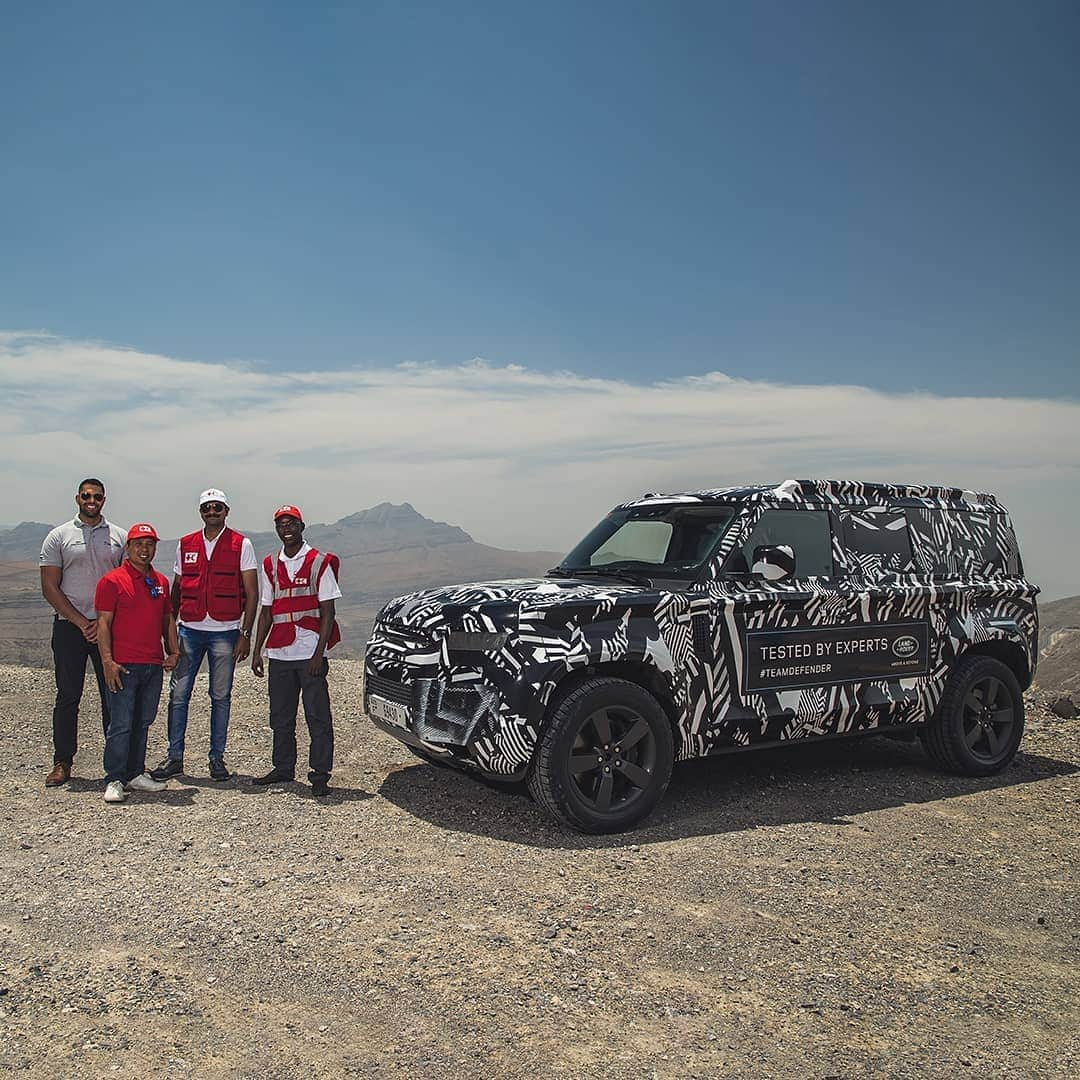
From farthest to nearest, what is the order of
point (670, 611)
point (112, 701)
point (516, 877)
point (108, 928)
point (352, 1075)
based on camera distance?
point (112, 701) → point (670, 611) → point (516, 877) → point (108, 928) → point (352, 1075)

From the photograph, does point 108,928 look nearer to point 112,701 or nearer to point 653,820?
point 112,701

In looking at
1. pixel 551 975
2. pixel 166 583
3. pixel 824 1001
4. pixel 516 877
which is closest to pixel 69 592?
pixel 166 583

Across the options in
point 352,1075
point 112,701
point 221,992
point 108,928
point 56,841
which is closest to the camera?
point 352,1075

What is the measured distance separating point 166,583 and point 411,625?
1.98 meters

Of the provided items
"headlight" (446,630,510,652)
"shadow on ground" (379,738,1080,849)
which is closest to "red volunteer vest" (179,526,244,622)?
"shadow on ground" (379,738,1080,849)

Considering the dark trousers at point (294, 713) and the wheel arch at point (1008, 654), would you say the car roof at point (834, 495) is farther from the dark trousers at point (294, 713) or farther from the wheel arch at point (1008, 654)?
the dark trousers at point (294, 713)

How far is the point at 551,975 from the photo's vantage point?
4.07 meters

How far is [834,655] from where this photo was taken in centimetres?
697

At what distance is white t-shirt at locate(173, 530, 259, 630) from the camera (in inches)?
284

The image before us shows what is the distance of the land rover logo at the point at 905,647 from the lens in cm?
731

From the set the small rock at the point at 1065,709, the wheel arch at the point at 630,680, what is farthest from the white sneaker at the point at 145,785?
the small rock at the point at 1065,709

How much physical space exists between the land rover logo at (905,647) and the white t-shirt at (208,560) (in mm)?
4678

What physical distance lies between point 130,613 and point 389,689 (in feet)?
6.22

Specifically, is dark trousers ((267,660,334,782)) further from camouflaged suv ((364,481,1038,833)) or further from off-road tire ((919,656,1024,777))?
off-road tire ((919,656,1024,777))
